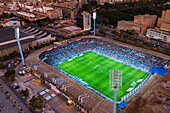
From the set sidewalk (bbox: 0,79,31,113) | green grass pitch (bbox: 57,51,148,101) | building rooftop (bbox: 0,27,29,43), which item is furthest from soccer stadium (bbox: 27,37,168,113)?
building rooftop (bbox: 0,27,29,43)

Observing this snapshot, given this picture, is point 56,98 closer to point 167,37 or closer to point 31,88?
point 31,88

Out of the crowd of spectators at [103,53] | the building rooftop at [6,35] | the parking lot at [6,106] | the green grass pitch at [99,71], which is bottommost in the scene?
the parking lot at [6,106]

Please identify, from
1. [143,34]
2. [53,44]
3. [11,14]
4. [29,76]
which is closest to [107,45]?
[53,44]

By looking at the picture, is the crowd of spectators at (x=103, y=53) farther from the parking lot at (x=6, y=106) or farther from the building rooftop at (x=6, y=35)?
the parking lot at (x=6, y=106)

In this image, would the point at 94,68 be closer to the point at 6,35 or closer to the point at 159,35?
the point at 6,35

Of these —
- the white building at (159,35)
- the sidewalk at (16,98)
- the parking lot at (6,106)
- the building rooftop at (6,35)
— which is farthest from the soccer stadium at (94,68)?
the white building at (159,35)

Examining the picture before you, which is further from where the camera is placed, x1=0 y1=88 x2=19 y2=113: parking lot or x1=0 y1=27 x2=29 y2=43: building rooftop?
x1=0 y1=27 x2=29 y2=43: building rooftop

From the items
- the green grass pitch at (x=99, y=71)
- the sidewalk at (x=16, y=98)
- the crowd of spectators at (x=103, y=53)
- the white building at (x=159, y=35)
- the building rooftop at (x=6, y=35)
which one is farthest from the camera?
the white building at (x=159, y=35)

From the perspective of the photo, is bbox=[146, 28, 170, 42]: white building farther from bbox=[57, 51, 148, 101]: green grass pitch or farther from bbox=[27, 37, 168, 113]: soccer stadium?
bbox=[57, 51, 148, 101]: green grass pitch

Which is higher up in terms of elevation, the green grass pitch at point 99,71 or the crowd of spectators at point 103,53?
the crowd of spectators at point 103,53
